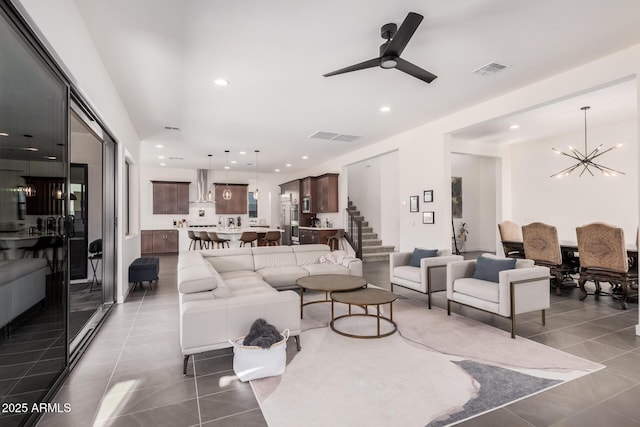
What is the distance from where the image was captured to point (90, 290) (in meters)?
5.18

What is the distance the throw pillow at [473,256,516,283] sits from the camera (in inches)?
149

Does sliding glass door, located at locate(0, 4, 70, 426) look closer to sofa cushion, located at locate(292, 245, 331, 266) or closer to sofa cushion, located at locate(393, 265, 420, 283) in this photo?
sofa cushion, located at locate(292, 245, 331, 266)

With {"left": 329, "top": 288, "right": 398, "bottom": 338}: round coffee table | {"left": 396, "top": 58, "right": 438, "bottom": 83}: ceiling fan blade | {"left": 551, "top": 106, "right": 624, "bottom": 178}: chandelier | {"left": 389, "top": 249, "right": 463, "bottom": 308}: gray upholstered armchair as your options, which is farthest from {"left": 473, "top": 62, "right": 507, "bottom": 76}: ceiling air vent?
{"left": 551, "top": 106, "right": 624, "bottom": 178}: chandelier

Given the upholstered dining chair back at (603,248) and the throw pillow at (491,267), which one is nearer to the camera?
the throw pillow at (491,267)

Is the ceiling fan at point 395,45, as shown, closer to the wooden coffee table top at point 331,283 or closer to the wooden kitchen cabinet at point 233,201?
the wooden coffee table top at point 331,283

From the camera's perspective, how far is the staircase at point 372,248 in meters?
9.05

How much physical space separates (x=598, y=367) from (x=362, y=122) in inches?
189

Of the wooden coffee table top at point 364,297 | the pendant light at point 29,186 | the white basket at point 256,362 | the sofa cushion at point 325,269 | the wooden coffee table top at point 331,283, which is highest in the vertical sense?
the pendant light at point 29,186

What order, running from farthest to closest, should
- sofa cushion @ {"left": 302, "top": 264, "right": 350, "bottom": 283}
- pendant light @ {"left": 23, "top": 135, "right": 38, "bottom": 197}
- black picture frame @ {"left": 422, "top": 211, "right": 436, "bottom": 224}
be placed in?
black picture frame @ {"left": 422, "top": 211, "right": 436, "bottom": 224} < sofa cushion @ {"left": 302, "top": 264, "right": 350, "bottom": 283} < pendant light @ {"left": 23, "top": 135, "right": 38, "bottom": 197}

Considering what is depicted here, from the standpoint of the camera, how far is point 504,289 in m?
3.36

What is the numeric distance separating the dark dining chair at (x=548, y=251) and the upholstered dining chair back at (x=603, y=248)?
398mm

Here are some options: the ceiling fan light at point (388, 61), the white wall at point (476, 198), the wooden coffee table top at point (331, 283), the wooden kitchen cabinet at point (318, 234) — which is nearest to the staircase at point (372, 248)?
the wooden kitchen cabinet at point (318, 234)

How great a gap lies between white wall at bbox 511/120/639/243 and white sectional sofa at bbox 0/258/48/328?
A: 8839 millimetres

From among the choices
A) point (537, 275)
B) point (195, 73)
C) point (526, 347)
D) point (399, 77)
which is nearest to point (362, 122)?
point (399, 77)
